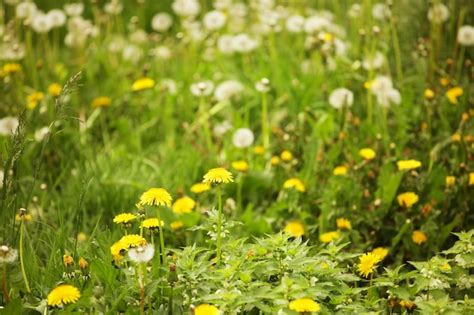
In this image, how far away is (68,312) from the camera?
160 centimetres

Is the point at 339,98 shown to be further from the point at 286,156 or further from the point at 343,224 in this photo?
the point at 343,224

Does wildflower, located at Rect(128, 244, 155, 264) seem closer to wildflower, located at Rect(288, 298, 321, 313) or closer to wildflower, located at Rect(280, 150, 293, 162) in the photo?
wildflower, located at Rect(288, 298, 321, 313)

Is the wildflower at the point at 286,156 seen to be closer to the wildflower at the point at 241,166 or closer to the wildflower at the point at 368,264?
the wildflower at the point at 241,166

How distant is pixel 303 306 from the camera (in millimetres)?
1475

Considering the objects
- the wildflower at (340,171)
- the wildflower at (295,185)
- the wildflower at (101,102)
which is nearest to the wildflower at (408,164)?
the wildflower at (340,171)

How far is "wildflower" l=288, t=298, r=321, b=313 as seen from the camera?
57.8 inches

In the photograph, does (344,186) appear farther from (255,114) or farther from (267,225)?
(255,114)

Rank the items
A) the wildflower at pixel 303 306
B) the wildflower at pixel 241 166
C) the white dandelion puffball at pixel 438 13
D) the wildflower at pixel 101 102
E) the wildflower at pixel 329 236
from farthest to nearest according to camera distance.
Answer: the wildflower at pixel 101 102
the white dandelion puffball at pixel 438 13
the wildflower at pixel 241 166
the wildflower at pixel 329 236
the wildflower at pixel 303 306

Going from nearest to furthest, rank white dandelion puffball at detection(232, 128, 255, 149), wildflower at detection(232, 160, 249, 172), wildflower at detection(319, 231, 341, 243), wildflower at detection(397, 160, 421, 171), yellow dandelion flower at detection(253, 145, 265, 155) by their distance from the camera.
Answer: wildflower at detection(319, 231, 341, 243) → wildflower at detection(397, 160, 421, 171) → wildflower at detection(232, 160, 249, 172) → white dandelion puffball at detection(232, 128, 255, 149) → yellow dandelion flower at detection(253, 145, 265, 155)

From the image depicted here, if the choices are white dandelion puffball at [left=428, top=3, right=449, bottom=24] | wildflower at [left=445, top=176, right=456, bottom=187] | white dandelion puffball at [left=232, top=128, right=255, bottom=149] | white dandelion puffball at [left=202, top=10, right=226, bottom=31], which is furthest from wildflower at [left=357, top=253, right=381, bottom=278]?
white dandelion puffball at [left=202, top=10, right=226, bottom=31]

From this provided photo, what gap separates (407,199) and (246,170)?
2.06 feet

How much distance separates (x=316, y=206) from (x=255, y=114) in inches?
34.5

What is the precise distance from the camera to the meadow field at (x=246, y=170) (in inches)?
68.2

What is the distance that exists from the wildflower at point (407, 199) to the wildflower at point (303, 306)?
1046 mm
